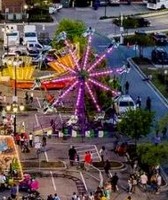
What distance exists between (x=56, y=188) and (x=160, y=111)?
55.3 ft

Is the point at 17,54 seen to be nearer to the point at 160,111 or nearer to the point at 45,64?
the point at 45,64

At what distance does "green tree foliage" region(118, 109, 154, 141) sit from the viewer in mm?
60812

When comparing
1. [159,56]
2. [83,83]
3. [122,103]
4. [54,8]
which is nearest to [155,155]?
[83,83]

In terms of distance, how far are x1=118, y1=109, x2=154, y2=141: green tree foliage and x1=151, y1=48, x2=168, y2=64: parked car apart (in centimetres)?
2493

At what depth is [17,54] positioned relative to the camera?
85500mm

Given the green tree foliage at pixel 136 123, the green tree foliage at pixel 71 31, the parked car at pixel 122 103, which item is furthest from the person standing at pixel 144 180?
the green tree foliage at pixel 71 31

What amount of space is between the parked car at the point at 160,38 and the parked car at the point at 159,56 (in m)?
6.71

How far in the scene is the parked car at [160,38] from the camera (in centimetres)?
9510

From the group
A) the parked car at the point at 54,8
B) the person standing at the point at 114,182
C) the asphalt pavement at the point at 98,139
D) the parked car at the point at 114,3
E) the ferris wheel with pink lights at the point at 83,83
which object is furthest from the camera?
the parked car at the point at 114,3

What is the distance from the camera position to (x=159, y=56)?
86.9 metres

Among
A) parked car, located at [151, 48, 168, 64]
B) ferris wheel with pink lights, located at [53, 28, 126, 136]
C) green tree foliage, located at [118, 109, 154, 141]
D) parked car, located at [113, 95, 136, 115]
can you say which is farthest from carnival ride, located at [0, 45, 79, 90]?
green tree foliage, located at [118, 109, 154, 141]

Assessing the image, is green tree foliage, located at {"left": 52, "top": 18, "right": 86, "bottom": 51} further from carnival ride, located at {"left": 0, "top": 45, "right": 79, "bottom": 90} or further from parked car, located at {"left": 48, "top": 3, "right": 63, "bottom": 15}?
parked car, located at {"left": 48, "top": 3, "right": 63, "bottom": 15}

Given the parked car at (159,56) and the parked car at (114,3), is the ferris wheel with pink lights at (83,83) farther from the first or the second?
the parked car at (114,3)

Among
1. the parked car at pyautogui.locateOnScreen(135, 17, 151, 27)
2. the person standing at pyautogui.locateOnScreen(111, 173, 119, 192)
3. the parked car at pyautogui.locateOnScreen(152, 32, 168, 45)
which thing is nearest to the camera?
the person standing at pyautogui.locateOnScreen(111, 173, 119, 192)
